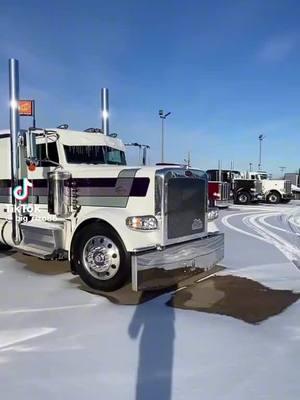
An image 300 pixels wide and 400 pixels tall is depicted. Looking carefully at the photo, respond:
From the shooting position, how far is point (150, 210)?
5641mm

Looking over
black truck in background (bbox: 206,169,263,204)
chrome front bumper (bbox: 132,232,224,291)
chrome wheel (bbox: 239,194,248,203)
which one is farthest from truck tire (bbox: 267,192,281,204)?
chrome front bumper (bbox: 132,232,224,291)

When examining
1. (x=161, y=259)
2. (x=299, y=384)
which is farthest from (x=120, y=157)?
(x=299, y=384)

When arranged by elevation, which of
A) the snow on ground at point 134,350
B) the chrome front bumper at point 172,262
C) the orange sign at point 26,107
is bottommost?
the snow on ground at point 134,350

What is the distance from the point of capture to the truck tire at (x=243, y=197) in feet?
92.5

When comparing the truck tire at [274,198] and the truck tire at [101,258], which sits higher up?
the truck tire at [101,258]

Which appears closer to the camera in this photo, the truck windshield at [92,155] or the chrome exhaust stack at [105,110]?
the truck windshield at [92,155]

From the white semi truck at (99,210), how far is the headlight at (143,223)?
0.01 metres

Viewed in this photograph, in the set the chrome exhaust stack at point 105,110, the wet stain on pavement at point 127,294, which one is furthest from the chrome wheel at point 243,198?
the wet stain on pavement at point 127,294

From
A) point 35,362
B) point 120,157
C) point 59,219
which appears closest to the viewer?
point 35,362

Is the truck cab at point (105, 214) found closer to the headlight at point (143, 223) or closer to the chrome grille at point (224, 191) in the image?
the headlight at point (143, 223)

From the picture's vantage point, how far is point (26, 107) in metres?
7.30

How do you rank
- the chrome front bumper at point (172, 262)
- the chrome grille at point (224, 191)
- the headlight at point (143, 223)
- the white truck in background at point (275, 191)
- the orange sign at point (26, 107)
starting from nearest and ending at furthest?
1. the chrome front bumper at point (172, 262)
2. the headlight at point (143, 223)
3. the orange sign at point (26, 107)
4. the chrome grille at point (224, 191)
5. the white truck in background at point (275, 191)

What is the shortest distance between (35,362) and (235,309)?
2.45 m

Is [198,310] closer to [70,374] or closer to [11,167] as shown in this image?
[70,374]
